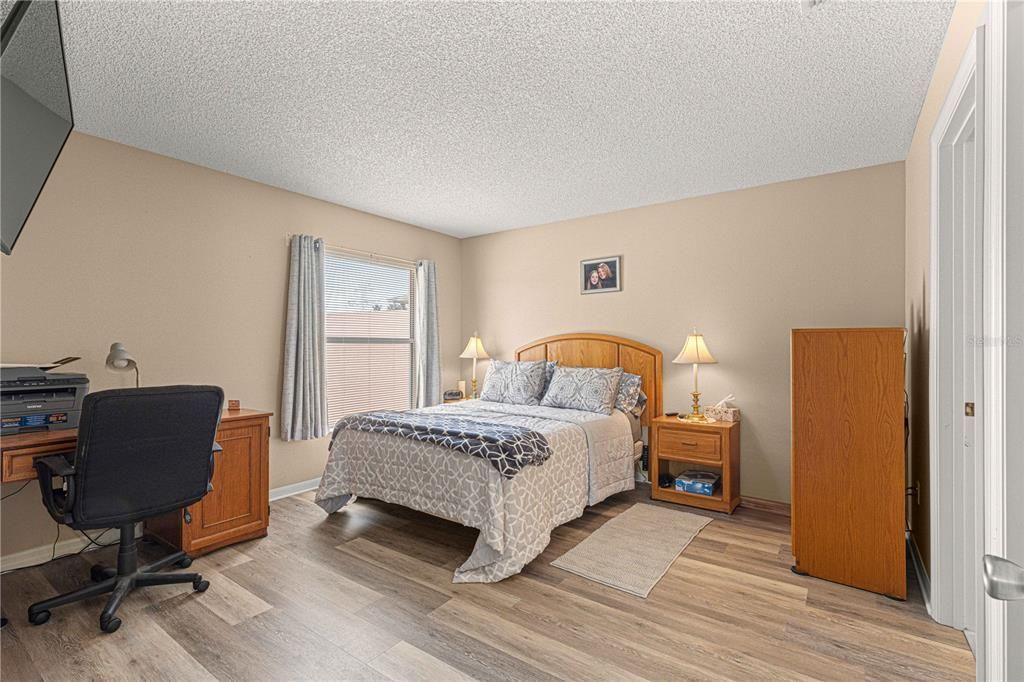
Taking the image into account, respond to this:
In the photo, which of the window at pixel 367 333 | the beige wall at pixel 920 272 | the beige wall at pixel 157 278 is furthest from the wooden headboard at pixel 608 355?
the beige wall at pixel 157 278

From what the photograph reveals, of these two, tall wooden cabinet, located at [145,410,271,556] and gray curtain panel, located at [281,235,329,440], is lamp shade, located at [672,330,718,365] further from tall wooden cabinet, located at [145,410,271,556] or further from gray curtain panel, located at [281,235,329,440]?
tall wooden cabinet, located at [145,410,271,556]

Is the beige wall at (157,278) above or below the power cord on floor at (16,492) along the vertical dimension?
above

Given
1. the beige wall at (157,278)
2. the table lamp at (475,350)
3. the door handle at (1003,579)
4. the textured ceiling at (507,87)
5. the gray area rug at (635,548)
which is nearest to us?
the door handle at (1003,579)

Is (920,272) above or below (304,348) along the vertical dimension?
above

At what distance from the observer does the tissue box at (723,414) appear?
389 centimetres

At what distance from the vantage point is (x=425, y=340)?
17.2ft

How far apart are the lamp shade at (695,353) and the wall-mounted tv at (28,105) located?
3768 mm

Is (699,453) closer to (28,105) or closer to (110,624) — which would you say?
(110,624)

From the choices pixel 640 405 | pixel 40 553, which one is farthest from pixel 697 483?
pixel 40 553

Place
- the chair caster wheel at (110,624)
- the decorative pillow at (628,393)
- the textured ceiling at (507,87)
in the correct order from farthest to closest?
the decorative pillow at (628,393), the chair caster wheel at (110,624), the textured ceiling at (507,87)

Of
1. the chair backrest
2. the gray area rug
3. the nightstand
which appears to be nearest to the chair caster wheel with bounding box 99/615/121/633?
the chair backrest

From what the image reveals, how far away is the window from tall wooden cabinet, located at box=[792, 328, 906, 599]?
3580 millimetres

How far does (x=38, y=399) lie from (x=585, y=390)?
341cm

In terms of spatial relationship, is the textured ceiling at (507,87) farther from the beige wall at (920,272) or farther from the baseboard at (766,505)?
the baseboard at (766,505)
